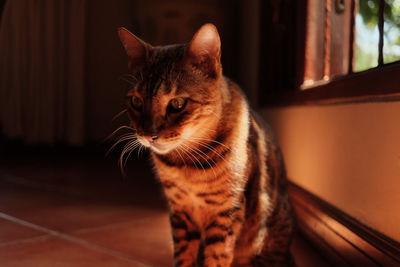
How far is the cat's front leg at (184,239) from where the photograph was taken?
104cm

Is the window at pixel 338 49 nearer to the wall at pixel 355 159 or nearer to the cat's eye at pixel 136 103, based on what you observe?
the wall at pixel 355 159

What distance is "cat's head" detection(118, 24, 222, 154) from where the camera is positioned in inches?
37.5

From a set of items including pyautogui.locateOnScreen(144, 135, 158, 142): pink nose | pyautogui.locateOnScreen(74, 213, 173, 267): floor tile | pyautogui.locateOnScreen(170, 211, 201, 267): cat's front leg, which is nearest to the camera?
pyautogui.locateOnScreen(144, 135, 158, 142): pink nose

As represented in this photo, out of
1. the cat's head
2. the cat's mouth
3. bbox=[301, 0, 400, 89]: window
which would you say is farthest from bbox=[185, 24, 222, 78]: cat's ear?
bbox=[301, 0, 400, 89]: window

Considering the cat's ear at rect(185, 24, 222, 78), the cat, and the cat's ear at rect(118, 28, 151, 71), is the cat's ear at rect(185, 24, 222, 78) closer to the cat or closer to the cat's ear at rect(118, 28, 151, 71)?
the cat

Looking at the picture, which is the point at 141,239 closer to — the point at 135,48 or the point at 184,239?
the point at 184,239

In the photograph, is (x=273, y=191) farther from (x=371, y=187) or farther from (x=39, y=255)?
(x=39, y=255)

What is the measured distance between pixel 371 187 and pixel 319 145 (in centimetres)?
39

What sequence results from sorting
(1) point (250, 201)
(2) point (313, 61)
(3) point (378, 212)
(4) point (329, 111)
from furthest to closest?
(2) point (313, 61) → (4) point (329, 111) → (1) point (250, 201) → (3) point (378, 212)

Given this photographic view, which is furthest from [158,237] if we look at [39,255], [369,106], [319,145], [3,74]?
[3,74]

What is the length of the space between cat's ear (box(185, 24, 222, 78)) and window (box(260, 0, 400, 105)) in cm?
37

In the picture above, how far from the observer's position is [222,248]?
97cm

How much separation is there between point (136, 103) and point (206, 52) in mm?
234

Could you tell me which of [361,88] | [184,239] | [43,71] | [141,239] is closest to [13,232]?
[141,239]
